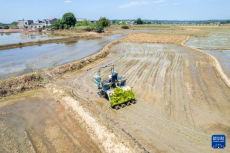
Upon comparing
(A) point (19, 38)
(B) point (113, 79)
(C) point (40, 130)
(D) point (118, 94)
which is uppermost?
(A) point (19, 38)

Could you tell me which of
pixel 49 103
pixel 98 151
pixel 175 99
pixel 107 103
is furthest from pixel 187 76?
pixel 49 103

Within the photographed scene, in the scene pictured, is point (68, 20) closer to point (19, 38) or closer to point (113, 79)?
point (19, 38)

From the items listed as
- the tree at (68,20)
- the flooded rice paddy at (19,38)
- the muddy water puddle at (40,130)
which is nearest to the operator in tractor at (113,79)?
the muddy water puddle at (40,130)

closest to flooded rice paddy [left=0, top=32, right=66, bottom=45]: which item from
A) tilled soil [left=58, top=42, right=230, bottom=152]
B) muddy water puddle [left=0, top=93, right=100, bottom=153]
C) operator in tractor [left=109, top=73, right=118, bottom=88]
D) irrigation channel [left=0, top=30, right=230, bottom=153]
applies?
tilled soil [left=58, top=42, right=230, bottom=152]

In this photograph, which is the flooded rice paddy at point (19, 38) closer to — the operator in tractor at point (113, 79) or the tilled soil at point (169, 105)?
the tilled soil at point (169, 105)

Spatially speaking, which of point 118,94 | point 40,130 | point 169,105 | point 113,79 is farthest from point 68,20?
point 169,105
